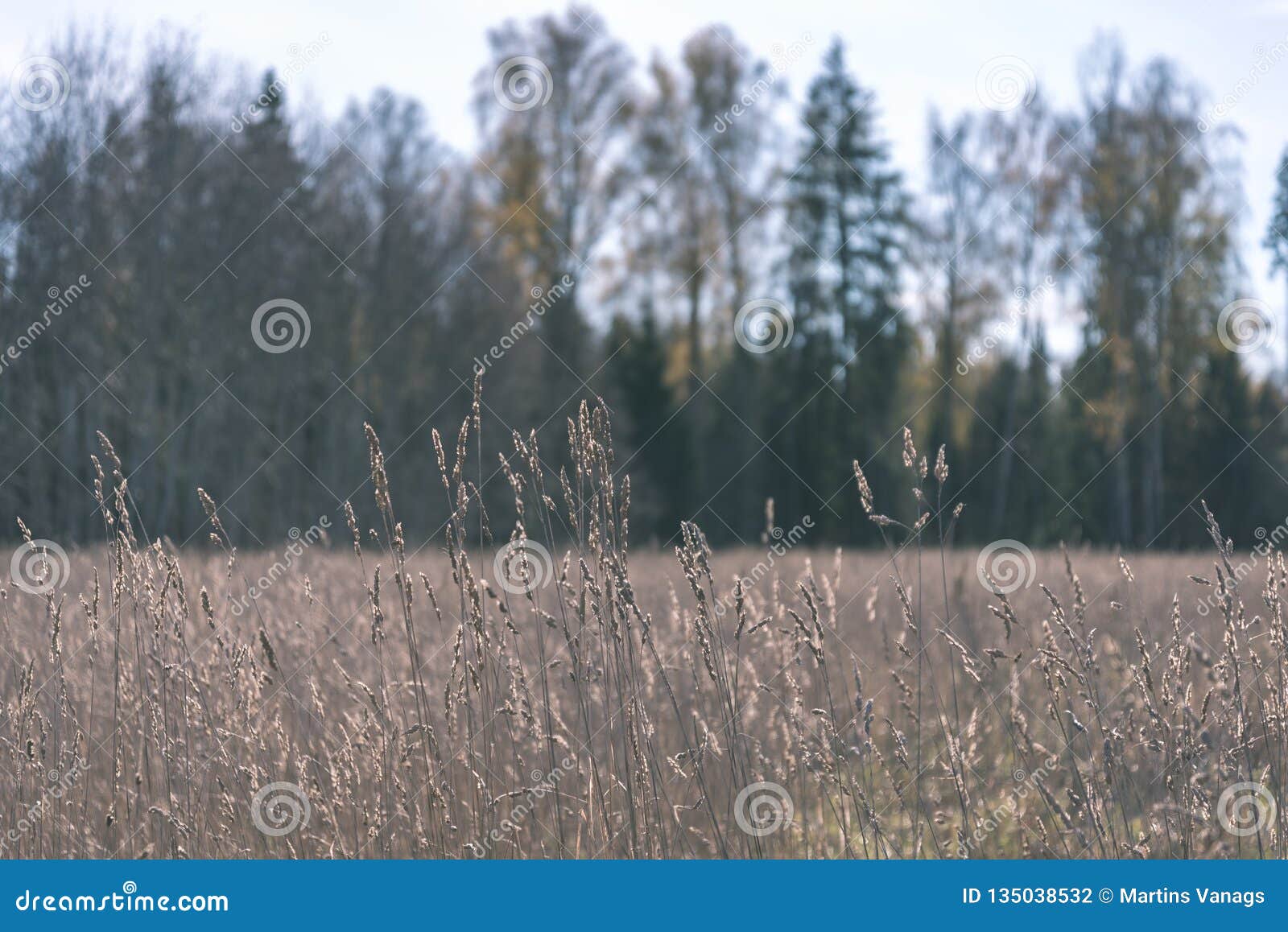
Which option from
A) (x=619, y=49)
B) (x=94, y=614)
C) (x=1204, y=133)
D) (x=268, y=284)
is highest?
(x=619, y=49)

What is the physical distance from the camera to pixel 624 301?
26.4m

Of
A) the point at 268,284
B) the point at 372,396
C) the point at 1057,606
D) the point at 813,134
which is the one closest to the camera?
the point at 1057,606

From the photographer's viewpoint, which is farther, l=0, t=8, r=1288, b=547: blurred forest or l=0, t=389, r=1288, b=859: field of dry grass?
l=0, t=8, r=1288, b=547: blurred forest

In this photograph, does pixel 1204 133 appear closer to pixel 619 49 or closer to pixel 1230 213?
pixel 1230 213

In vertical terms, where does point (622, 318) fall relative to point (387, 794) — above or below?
above

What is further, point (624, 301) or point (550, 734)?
point (624, 301)

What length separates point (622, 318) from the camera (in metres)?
26.8

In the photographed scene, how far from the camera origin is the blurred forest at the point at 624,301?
55.9 ft

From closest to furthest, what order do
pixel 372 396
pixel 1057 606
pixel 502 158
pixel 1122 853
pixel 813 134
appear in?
1. pixel 1057 606
2. pixel 1122 853
3. pixel 372 396
4. pixel 502 158
5. pixel 813 134

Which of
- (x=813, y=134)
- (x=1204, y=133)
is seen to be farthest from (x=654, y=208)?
(x=1204, y=133)

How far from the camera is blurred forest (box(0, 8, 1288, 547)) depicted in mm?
17047

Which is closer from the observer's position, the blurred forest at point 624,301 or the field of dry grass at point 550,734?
the field of dry grass at point 550,734

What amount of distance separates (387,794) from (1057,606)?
1.64m

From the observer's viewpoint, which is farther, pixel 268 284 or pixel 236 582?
pixel 268 284
